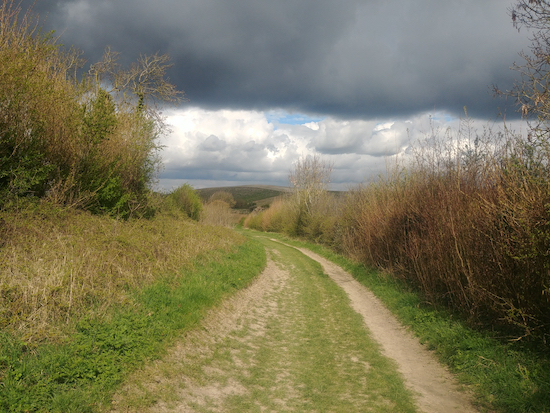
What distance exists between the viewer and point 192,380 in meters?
5.59

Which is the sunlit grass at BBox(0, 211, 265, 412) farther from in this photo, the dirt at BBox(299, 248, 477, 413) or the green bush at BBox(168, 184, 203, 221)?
the green bush at BBox(168, 184, 203, 221)

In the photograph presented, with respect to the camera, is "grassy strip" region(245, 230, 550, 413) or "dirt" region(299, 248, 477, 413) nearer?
"grassy strip" region(245, 230, 550, 413)

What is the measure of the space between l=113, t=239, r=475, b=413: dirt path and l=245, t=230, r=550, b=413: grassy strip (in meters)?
0.30

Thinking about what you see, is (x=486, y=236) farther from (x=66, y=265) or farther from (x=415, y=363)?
(x=66, y=265)

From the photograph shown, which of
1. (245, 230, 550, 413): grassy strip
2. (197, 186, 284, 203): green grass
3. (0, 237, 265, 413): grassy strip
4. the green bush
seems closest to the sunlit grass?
(0, 237, 265, 413): grassy strip

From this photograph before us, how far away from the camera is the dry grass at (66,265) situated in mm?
5262

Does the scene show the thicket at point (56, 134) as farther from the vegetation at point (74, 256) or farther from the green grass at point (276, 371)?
the green grass at point (276, 371)

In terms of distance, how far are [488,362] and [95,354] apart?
6.21m

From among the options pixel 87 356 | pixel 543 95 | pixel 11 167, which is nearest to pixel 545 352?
pixel 543 95

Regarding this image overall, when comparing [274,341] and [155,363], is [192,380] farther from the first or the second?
[274,341]

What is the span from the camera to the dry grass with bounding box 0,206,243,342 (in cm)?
526

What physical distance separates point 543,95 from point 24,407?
850 centimetres

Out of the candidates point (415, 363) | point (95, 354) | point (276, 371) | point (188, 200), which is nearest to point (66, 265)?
point (95, 354)

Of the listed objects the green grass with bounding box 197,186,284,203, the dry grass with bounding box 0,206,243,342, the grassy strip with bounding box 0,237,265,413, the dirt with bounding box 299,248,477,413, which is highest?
the green grass with bounding box 197,186,284,203
